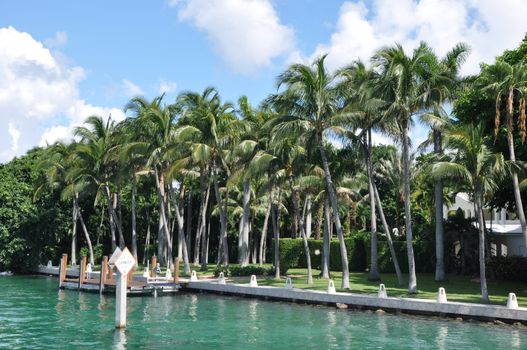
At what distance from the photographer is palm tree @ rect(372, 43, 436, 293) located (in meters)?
27.9

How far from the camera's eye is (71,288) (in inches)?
1486

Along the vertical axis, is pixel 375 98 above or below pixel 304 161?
above

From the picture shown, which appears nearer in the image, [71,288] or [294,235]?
[71,288]

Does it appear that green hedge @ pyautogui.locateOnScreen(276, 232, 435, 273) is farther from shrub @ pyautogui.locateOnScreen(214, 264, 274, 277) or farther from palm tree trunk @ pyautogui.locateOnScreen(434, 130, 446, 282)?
palm tree trunk @ pyautogui.locateOnScreen(434, 130, 446, 282)

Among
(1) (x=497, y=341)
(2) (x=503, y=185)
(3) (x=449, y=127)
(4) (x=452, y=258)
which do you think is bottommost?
(1) (x=497, y=341)

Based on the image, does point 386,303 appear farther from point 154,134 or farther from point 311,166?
point 154,134

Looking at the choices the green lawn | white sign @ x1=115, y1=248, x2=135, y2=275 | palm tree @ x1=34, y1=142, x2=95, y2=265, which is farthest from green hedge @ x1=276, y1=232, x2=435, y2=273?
white sign @ x1=115, y1=248, x2=135, y2=275

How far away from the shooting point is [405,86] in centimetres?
2803

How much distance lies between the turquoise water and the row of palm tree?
478cm

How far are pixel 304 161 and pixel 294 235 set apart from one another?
20.2 meters

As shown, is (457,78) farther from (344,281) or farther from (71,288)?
(71,288)

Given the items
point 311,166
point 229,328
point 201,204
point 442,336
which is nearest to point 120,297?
point 229,328

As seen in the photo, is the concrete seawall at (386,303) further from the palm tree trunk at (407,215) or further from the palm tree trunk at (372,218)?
the palm tree trunk at (372,218)

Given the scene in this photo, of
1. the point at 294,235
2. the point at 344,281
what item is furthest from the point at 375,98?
the point at 294,235
